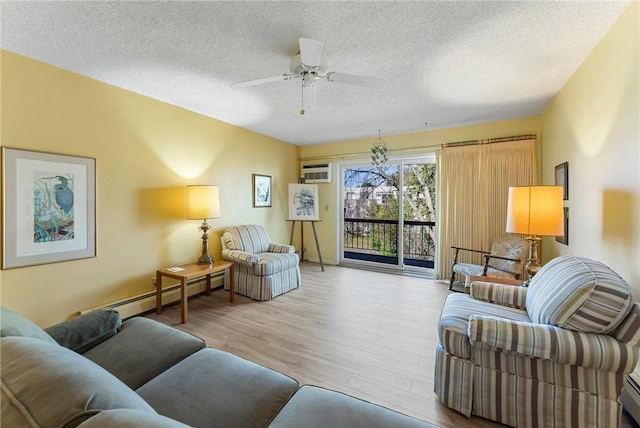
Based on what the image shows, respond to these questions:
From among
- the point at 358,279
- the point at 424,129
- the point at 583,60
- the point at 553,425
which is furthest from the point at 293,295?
the point at 583,60

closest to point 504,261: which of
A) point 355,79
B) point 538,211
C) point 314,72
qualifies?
point 538,211

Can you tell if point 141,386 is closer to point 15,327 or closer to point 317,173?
point 15,327

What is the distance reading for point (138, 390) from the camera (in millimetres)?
1207

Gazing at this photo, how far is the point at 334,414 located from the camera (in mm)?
1049

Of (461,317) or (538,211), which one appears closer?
(461,317)

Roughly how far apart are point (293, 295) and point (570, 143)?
362cm

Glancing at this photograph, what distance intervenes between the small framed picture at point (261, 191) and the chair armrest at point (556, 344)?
154 inches

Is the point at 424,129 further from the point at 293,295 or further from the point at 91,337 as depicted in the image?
the point at 91,337

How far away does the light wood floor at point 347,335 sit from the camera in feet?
6.18

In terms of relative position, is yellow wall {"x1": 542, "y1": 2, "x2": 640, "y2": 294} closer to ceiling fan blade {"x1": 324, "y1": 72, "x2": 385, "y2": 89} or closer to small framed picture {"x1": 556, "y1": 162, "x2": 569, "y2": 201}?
small framed picture {"x1": 556, "y1": 162, "x2": 569, "y2": 201}

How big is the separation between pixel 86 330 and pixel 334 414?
1510 mm

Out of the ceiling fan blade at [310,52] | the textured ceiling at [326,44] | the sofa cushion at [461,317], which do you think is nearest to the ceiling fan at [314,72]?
the ceiling fan blade at [310,52]

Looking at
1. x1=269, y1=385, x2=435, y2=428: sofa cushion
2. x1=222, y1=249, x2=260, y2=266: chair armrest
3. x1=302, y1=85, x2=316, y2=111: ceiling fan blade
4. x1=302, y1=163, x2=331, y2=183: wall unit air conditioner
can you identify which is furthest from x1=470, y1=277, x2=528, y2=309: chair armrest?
x1=302, y1=163, x2=331, y2=183: wall unit air conditioner

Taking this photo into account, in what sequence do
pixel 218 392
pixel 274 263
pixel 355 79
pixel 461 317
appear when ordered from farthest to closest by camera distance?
1. pixel 274 263
2. pixel 355 79
3. pixel 461 317
4. pixel 218 392
